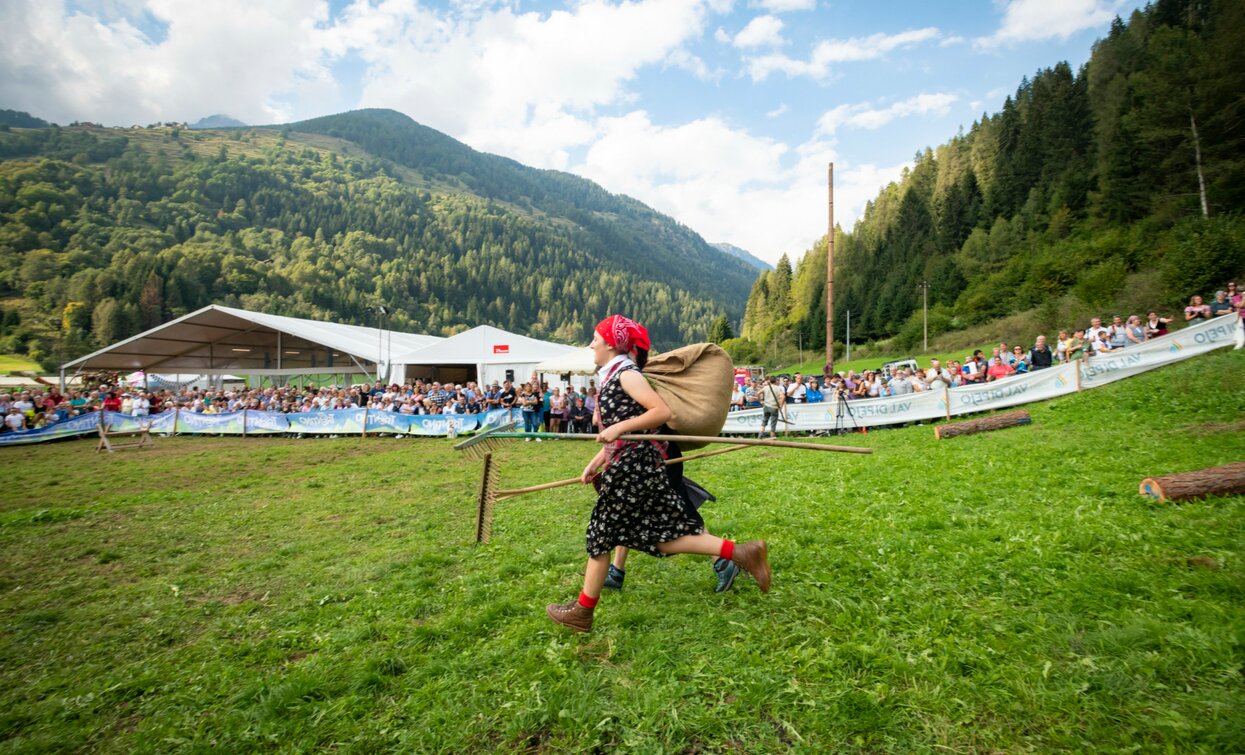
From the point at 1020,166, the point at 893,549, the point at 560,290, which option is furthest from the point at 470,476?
the point at 560,290

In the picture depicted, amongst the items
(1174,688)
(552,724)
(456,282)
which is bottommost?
(552,724)

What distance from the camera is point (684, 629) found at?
150 inches

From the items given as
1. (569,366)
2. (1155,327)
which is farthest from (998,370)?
(569,366)

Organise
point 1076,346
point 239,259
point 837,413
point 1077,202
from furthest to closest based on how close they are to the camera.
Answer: point 239,259, point 1077,202, point 837,413, point 1076,346

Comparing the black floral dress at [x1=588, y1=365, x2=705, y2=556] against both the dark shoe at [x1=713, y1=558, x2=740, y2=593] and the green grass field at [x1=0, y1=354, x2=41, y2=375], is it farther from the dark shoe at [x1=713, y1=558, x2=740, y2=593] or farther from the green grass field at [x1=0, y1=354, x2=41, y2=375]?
the green grass field at [x1=0, y1=354, x2=41, y2=375]

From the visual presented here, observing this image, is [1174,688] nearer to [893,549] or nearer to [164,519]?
[893,549]

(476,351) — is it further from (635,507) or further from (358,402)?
(635,507)

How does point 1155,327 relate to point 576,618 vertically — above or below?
above

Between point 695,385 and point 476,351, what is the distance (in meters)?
24.7

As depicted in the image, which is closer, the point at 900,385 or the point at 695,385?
the point at 695,385

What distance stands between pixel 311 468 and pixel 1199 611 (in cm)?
1498

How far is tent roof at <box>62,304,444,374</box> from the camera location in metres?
27.8

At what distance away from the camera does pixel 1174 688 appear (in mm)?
2664

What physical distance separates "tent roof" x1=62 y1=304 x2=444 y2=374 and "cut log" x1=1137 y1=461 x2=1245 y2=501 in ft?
90.6
